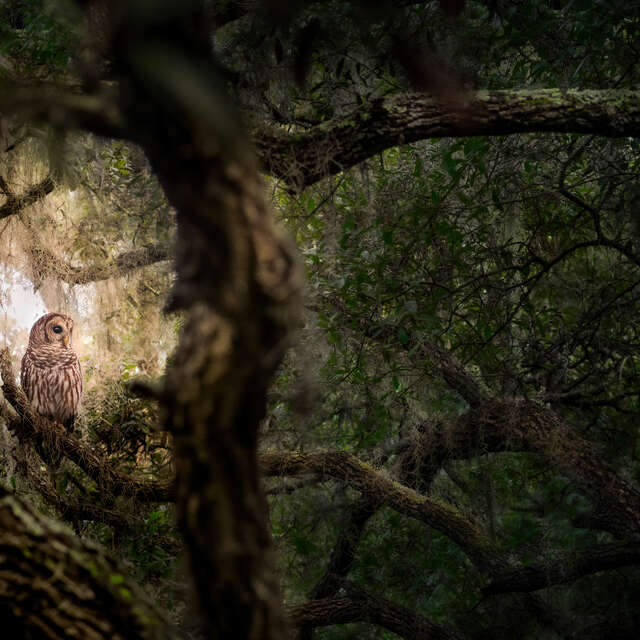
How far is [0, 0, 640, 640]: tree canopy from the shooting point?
703 millimetres

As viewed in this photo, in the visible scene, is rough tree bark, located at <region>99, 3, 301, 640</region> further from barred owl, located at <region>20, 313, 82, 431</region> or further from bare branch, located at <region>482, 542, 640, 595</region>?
bare branch, located at <region>482, 542, 640, 595</region>

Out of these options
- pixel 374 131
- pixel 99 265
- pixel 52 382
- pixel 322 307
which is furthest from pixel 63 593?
pixel 99 265

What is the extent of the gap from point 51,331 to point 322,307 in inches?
57.8

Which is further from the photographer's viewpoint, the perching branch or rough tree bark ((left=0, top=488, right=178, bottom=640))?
the perching branch

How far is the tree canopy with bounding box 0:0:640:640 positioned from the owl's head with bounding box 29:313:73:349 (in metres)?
0.42

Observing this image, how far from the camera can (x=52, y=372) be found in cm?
364

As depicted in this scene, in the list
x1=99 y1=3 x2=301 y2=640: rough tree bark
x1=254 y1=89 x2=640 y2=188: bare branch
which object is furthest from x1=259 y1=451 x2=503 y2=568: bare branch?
x1=99 y1=3 x2=301 y2=640: rough tree bark

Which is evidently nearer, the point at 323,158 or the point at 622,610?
the point at 323,158

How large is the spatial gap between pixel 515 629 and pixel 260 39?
11.9ft

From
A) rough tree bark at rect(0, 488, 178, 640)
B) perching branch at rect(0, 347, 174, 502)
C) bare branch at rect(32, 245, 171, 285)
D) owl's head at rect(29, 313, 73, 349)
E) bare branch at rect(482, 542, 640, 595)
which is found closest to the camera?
rough tree bark at rect(0, 488, 178, 640)

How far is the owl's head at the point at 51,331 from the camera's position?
12.3ft

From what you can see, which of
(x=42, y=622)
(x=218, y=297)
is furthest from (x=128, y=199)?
(x=218, y=297)

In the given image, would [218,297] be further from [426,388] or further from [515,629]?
[515,629]

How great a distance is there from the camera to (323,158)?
210 cm
